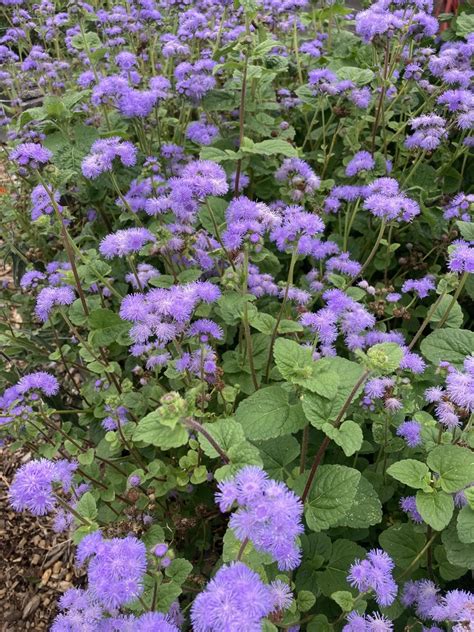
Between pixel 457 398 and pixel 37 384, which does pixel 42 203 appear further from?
pixel 457 398

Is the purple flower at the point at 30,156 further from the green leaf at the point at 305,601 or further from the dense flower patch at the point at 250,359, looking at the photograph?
the green leaf at the point at 305,601

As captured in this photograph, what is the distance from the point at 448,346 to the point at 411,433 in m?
0.49

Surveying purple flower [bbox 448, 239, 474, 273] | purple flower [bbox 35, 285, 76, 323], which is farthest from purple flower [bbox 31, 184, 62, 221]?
purple flower [bbox 448, 239, 474, 273]

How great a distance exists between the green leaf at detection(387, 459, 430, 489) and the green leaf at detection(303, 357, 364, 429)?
27 cm

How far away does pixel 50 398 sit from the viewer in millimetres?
3064

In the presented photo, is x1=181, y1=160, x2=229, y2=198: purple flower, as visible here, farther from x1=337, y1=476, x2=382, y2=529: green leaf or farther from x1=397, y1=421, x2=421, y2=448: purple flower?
x1=337, y1=476, x2=382, y2=529: green leaf

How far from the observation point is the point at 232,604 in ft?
4.17

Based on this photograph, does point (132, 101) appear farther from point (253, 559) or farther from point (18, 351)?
point (253, 559)

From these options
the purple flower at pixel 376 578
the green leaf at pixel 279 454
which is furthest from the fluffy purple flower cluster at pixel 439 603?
the green leaf at pixel 279 454

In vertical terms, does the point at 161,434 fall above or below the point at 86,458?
above

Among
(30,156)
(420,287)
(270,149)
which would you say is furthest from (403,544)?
(30,156)

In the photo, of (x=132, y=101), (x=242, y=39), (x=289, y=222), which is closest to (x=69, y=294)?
(x=289, y=222)

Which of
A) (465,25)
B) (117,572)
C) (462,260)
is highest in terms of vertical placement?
(465,25)

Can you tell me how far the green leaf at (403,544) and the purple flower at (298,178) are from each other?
64.8 inches
